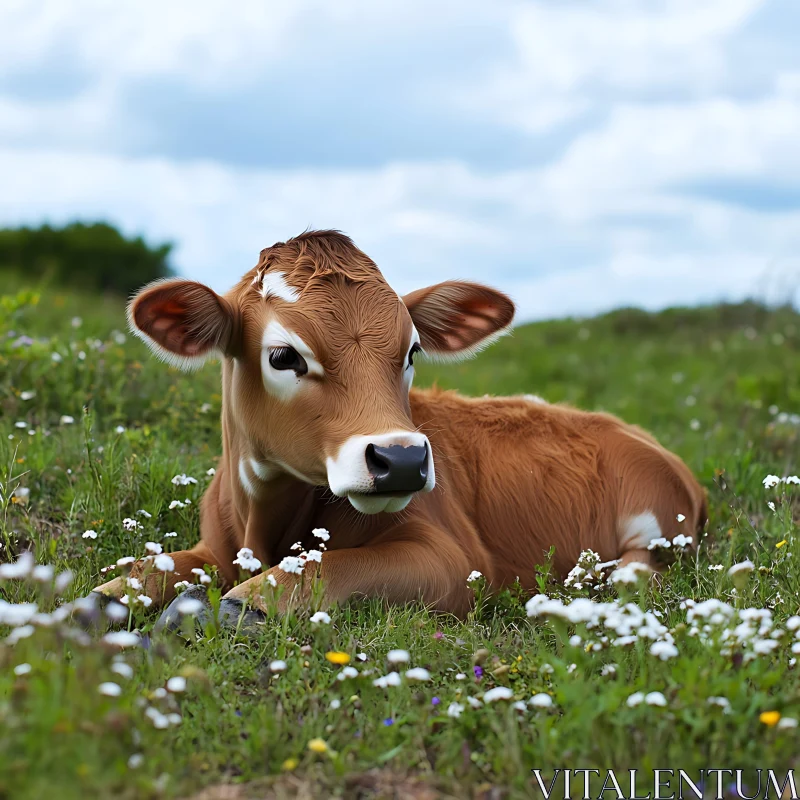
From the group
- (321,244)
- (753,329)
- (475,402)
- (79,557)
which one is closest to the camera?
(321,244)

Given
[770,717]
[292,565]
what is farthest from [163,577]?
[770,717]

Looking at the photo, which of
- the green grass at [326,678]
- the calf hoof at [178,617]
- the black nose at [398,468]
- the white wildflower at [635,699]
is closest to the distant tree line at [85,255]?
the green grass at [326,678]

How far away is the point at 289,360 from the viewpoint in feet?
14.5

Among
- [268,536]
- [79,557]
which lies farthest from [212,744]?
[79,557]

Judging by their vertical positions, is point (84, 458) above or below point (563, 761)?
above

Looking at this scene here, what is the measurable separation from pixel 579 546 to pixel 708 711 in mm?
2642

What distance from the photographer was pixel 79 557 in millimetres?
5109

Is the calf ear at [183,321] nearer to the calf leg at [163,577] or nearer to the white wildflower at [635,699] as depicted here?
the calf leg at [163,577]

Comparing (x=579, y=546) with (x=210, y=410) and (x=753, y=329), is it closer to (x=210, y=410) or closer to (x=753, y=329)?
(x=210, y=410)

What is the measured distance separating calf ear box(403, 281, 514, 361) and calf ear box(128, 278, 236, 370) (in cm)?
104

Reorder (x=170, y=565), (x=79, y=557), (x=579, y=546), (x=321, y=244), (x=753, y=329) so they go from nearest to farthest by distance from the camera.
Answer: (x=170, y=565) < (x=321, y=244) < (x=79, y=557) < (x=579, y=546) < (x=753, y=329)

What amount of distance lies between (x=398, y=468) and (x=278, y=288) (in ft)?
3.94

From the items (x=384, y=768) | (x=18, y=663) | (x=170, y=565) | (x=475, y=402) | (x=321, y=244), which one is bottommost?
(x=384, y=768)

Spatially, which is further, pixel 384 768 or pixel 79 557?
Result: pixel 79 557
